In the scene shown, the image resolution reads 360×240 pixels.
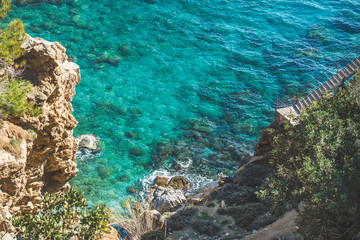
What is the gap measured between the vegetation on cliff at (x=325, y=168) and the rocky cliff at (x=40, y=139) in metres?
9.93

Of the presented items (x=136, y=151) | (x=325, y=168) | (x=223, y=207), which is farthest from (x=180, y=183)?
(x=325, y=168)

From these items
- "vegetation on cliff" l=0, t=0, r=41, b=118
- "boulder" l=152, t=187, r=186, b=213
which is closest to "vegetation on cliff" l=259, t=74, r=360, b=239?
"boulder" l=152, t=187, r=186, b=213

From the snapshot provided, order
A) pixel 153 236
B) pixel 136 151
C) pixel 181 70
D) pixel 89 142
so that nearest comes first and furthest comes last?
pixel 153 236 → pixel 89 142 → pixel 136 151 → pixel 181 70

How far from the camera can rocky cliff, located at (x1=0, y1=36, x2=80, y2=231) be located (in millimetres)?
13617

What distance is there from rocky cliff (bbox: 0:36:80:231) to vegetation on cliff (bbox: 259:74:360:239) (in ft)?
32.6

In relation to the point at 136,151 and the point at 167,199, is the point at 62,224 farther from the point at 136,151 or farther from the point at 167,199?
the point at 136,151

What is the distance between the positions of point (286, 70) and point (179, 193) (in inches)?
803

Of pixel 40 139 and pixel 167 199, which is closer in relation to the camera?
pixel 40 139

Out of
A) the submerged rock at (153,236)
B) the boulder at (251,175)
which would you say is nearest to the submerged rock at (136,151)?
the boulder at (251,175)

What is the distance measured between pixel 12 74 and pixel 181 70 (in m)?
25.5

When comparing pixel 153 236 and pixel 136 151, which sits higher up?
pixel 153 236

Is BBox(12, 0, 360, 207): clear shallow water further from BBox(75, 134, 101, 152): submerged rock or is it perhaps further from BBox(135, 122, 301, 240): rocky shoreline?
BBox(135, 122, 301, 240): rocky shoreline

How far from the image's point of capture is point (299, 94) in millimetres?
34000

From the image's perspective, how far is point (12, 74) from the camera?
45.0 ft
